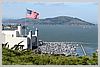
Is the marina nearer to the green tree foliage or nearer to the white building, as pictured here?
the green tree foliage

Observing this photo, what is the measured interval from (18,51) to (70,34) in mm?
1082

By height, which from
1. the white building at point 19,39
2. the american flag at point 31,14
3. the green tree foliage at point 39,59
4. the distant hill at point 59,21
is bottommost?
the green tree foliage at point 39,59

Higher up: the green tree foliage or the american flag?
the american flag

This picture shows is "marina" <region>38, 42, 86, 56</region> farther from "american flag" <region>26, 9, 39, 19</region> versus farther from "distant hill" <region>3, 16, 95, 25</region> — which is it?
"american flag" <region>26, 9, 39, 19</region>

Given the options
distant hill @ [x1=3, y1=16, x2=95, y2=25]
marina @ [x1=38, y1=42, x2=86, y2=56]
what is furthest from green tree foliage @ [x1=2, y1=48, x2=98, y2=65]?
distant hill @ [x1=3, y1=16, x2=95, y2=25]

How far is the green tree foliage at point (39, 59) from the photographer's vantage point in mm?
4180

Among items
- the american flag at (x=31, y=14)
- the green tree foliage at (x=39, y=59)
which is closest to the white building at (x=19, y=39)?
the green tree foliage at (x=39, y=59)

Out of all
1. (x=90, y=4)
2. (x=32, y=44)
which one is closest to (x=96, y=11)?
(x=90, y=4)

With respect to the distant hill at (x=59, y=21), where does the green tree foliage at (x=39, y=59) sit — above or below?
below

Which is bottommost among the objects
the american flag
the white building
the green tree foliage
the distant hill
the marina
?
the green tree foliage

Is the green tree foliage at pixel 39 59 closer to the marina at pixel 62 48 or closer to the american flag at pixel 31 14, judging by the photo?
the marina at pixel 62 48

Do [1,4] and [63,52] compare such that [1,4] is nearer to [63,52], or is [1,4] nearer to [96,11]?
[63,52]

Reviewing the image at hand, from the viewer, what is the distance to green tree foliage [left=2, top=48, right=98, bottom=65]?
165 inches

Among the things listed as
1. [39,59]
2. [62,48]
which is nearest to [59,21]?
[62,48]
